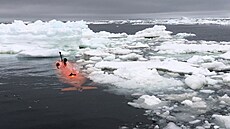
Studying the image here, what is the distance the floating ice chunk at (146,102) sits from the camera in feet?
33.3

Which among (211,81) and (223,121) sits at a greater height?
(223,121)

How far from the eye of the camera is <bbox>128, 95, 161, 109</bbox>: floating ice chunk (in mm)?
10164

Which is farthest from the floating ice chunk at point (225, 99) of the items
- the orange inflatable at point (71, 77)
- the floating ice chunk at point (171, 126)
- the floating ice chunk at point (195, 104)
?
the orange inflatable at point (71, 77)

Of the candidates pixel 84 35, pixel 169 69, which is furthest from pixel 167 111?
pixel 84 35

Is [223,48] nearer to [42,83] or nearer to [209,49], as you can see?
[209,49]

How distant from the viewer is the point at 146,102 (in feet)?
34.0

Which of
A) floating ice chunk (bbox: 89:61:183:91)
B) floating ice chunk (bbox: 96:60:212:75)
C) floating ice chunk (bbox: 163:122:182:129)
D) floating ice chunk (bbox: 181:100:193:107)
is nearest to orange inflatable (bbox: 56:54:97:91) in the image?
floating ice chunk (bbox: 89:61:183:91)

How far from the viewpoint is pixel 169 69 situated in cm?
1521

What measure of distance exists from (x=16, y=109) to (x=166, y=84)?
5.57 metres

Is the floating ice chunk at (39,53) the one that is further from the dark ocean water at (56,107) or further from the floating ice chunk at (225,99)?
the floating ice chunk at (225,99)

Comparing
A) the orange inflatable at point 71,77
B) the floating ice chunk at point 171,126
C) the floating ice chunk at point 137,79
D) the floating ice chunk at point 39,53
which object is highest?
the floating ice chunk at point 171,126

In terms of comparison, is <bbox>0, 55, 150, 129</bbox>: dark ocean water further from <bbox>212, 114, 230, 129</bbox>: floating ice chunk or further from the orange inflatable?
<bbox>212, 114, 230, 129</bbox>: floating ice chunk

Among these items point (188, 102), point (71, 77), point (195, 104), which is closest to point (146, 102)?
point (188, 102)

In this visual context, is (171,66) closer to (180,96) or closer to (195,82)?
(195,82)
